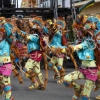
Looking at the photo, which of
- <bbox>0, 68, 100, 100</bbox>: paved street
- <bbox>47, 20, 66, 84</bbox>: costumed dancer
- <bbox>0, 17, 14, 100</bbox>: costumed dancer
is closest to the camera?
<bbox>0, 17, 14, 100</bbox>: costumed dancer

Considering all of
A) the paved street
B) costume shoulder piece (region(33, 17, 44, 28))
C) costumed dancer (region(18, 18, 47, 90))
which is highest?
costume shoulder piece (region(33, 17, 44, 28))

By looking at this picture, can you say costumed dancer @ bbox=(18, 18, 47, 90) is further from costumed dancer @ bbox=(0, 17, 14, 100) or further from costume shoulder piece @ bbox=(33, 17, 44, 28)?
costumed dancer @ bbox=(0, 17, 14, 100)

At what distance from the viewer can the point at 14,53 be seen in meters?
9.16

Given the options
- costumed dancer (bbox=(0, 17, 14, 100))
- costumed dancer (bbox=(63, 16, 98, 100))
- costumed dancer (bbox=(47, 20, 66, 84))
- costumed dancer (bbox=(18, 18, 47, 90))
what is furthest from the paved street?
costumed dancer (bbox=(63, 16, 98, 100))

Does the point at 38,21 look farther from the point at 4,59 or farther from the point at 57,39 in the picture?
the point at 4,59

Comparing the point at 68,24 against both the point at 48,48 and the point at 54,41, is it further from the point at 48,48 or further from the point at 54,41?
the point at 48,48

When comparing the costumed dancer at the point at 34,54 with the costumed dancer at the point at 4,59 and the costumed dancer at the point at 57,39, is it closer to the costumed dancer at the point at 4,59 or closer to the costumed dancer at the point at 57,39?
the costumed dancer at the point at 57,39

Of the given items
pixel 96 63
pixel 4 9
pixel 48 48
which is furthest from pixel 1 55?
pixel 4 9

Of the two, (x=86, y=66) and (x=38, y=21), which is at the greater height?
(x=38, y=21)

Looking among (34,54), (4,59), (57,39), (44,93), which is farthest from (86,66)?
(57,39)

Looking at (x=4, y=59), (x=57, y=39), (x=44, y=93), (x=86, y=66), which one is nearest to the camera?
(x=86, y=66)

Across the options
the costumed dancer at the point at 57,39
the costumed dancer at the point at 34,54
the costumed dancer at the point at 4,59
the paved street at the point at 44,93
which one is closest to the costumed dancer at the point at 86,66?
the costumed dancer at the point at 4,59

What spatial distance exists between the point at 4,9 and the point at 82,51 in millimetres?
9545

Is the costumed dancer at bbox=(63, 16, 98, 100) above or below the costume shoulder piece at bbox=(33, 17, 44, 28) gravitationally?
below
